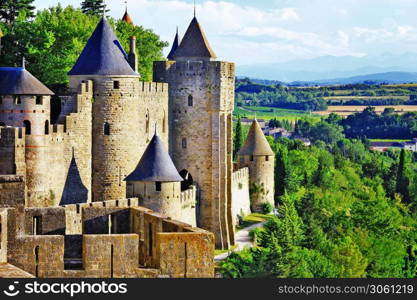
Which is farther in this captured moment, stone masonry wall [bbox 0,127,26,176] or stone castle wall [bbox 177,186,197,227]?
stone castle wall [bbox 177,186,197,227]

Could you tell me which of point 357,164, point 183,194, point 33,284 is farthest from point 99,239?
point 357,164

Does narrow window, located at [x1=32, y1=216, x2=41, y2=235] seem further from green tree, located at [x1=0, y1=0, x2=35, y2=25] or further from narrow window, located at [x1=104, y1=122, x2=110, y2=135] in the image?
green tree, located at [x1=0, y1=0, x2=35, y2=25]

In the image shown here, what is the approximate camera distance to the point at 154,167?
187 feet

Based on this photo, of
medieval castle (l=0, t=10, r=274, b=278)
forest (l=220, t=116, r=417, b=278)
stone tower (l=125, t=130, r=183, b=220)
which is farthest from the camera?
forest (l=220, t=116, r=417, b=278)

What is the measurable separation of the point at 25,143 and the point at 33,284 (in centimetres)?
2045

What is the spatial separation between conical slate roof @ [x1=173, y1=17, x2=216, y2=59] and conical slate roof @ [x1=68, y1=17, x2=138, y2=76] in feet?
27.0

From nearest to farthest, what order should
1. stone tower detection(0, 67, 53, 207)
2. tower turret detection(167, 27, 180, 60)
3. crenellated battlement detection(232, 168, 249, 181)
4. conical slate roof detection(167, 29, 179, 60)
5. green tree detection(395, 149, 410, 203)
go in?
stone tower detection(0, 67, 53, 207) < conical slate roof detection(167, 29, 179, 60) < tower turret detection(167, 27, 180, 60) < crenellated battlement detection(232, 168, 249, 181) < green tree detection(395, 149, 410, 203)

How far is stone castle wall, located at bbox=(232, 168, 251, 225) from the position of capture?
77219 millimetres

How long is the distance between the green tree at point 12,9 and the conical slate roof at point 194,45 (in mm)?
18153

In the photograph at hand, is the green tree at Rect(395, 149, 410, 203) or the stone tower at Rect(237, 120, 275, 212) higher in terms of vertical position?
the stone tower at Rect(237, 120, 275, 212)

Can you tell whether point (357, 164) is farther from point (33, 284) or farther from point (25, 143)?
point (33, 284)

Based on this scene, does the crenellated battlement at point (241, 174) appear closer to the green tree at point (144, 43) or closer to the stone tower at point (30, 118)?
the green tree at point (144, 43)


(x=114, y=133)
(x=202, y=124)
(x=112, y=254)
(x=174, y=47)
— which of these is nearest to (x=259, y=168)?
(x=174, y=47)

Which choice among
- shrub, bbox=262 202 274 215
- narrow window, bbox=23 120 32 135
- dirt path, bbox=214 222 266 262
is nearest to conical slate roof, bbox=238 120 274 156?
shrub, bbox=262 202 274 215
